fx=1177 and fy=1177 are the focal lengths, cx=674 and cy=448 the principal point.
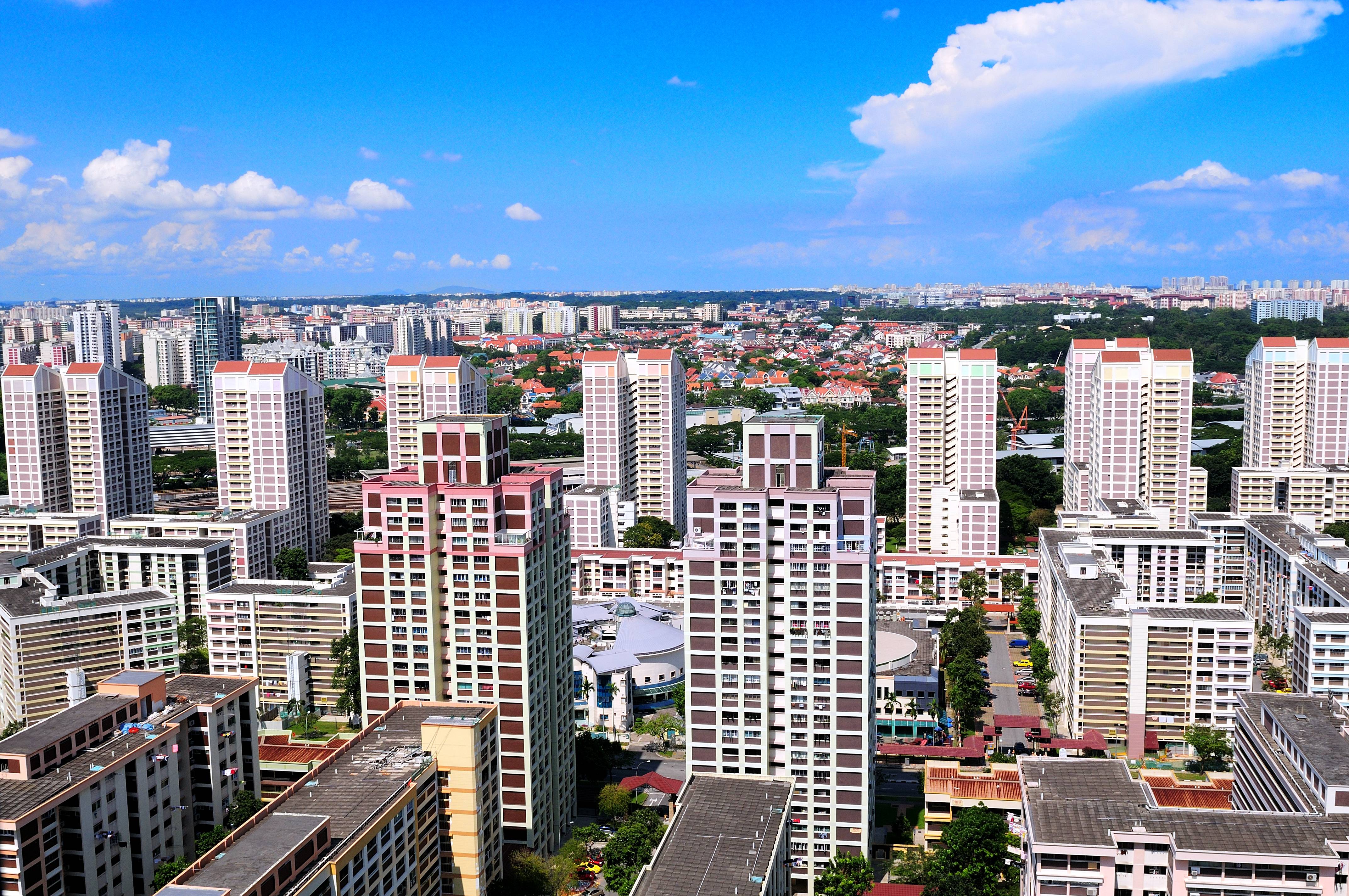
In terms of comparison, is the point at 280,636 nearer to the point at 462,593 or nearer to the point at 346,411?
the point at 462,593

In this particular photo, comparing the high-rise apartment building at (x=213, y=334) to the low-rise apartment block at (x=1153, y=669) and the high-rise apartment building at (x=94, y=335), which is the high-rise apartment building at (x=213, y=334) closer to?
the high-rise apartment building at (x=94, y=335)

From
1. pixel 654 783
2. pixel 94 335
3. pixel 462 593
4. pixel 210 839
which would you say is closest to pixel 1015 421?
pixel 654 783

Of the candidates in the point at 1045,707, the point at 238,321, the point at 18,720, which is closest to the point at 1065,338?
the point at 238,321

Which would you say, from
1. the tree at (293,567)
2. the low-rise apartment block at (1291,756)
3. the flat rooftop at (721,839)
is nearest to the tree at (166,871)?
the flat rooftop at (721,839)

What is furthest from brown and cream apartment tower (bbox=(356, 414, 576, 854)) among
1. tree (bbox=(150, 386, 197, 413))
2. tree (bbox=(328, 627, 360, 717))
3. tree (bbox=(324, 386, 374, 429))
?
tree (bbox=(150, 386, 197, 413))

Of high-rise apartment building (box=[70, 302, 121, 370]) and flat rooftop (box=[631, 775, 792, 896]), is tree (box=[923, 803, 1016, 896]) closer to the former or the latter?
flat rooftop (box=[631, 775, 792, 896])
